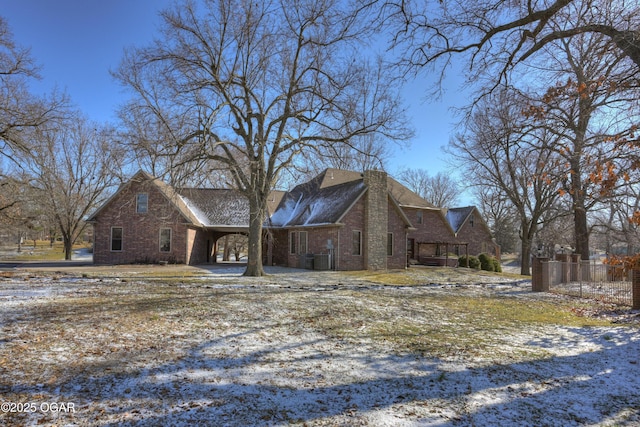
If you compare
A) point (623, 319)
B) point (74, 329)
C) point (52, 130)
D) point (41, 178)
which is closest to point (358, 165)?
point (623, 319)

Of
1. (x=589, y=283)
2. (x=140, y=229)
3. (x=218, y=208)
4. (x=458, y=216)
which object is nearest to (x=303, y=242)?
(x=218, y=208)

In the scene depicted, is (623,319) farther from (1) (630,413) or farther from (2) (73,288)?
(2) (73,288)

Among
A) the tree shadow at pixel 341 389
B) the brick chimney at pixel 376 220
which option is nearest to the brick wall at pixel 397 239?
the brick chimney at pixel 376 220

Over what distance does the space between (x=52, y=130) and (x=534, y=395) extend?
22.1m

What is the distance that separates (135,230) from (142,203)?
1.86 m

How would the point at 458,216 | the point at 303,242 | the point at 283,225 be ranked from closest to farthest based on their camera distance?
the point at 303,242 → the point at 283,225 → the point at 458,216

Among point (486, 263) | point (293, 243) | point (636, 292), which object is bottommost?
point (486, 263)

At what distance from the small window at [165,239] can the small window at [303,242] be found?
8838mm

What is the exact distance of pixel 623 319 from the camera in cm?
1022

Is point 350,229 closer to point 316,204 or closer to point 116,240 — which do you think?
point 316,204

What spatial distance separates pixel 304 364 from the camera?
564 centimetres

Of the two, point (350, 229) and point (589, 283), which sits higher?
point (350, 229)

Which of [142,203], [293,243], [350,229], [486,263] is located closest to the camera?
[350,229]

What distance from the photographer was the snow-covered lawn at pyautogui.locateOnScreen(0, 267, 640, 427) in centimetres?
411
